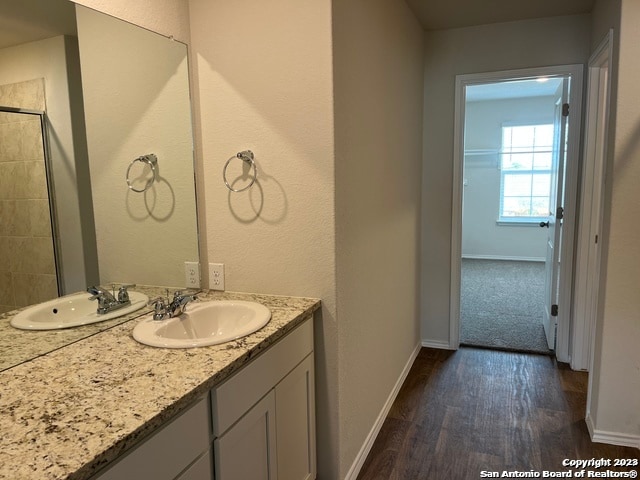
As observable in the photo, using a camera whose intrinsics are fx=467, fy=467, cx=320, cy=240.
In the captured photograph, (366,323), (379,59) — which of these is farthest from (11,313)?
(379,59)

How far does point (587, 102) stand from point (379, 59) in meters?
1.54

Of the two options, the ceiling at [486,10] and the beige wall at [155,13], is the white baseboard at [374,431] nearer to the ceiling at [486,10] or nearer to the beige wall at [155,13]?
the beige wall at [155,13]

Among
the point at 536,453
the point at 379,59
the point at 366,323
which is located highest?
the point at 379,59

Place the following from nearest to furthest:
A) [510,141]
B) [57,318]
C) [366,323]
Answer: [57,318], [366,323], [510,141]

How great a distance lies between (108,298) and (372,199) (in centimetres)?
125

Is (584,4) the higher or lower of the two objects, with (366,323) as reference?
higher

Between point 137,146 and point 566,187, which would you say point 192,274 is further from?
point 566,187

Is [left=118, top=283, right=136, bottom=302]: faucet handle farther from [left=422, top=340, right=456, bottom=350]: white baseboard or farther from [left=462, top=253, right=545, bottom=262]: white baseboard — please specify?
[left=462, top=253, right=545, bottom=262]: white baseboard

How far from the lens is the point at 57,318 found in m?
1.46

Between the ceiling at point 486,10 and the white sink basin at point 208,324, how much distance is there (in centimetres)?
218

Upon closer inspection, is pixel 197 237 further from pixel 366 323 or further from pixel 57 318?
pixel 366 323

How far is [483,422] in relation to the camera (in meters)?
2.57

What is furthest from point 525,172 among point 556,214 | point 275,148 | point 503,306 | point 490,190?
point 275,148

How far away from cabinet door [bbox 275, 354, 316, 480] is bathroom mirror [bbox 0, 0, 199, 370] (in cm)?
68
